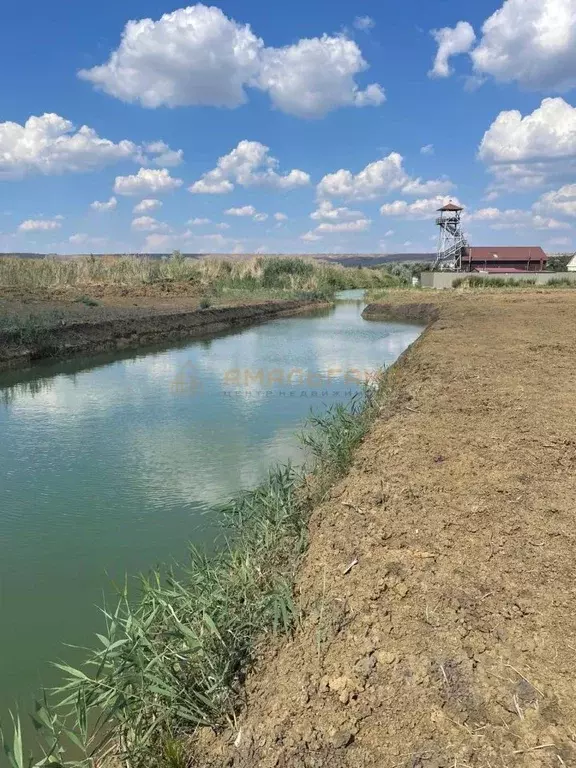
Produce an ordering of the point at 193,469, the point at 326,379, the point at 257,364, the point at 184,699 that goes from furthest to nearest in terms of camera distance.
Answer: the point at 257,364
the point at 326,379
the point at 193,469
the point at 184,699

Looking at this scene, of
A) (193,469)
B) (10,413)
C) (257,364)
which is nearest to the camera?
(193,469)

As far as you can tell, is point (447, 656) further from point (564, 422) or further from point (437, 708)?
point (564, 422)

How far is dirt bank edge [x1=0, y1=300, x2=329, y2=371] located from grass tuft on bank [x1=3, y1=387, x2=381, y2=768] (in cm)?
1158

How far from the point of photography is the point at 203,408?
31.6 feet

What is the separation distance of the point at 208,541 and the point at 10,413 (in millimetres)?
6061

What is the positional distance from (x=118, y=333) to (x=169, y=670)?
52.4ft

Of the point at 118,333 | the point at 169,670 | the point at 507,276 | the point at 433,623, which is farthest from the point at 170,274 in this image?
the point at 433,623

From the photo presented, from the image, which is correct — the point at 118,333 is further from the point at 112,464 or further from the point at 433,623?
the point at 433,623

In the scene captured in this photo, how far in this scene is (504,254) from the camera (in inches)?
2175

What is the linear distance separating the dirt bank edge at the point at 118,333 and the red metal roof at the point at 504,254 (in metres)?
34.2

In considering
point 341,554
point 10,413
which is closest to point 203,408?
point 10,413

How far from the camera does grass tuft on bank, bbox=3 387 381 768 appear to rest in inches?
89.7
